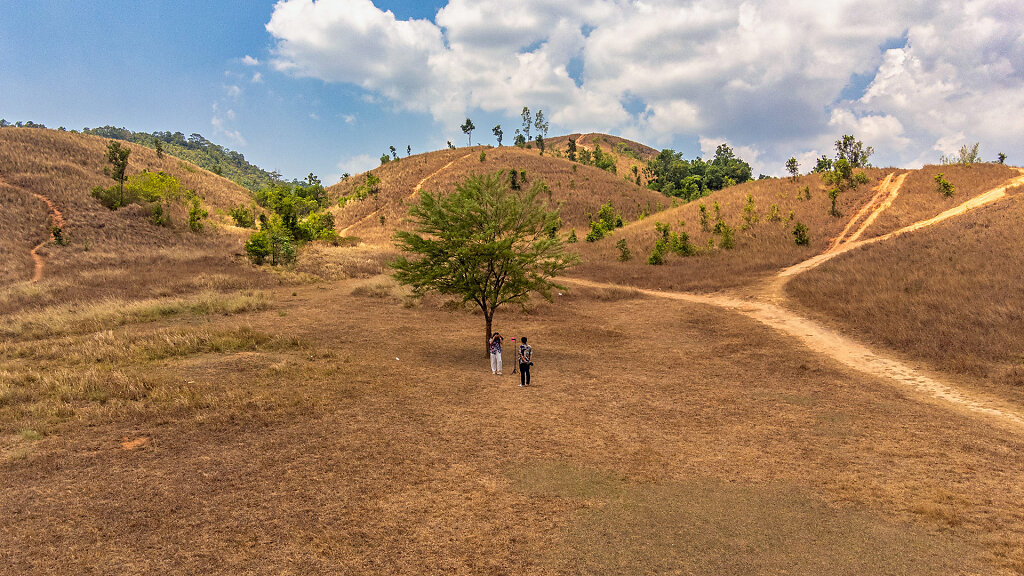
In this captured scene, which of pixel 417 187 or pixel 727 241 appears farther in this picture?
pixel 417 187

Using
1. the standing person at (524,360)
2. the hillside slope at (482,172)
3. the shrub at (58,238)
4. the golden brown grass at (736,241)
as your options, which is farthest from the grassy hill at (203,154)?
the standing person at (524,360)

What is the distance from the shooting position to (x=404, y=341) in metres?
19.8

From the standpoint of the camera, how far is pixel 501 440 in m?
10.3

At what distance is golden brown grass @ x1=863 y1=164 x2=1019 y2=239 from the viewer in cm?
4150

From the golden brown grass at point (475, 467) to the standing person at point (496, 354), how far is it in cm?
80

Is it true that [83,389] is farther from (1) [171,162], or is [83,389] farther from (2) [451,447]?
(1) [171,162]

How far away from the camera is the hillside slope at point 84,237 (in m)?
29.4

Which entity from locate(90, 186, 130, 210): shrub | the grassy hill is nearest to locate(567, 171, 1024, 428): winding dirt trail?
locate(90, 186, 130, 210): shrub

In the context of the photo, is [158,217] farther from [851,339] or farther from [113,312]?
[851,339]

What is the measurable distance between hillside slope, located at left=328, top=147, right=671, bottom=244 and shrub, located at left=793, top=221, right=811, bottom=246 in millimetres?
33144

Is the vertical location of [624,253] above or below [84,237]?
below

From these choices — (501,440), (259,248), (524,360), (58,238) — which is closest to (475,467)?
(501,440)

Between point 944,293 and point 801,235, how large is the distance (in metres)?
23.7

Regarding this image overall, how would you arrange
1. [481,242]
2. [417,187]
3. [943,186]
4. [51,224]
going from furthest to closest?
[417,187]
[943,186]
[51,224]
[481,242]
